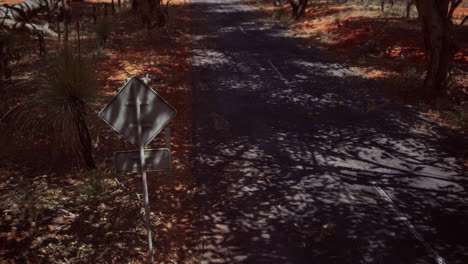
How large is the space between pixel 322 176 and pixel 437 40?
6954mm

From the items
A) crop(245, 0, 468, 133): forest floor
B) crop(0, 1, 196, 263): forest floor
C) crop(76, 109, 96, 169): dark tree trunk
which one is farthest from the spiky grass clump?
crop(245, 0, 468, 133): forest floor

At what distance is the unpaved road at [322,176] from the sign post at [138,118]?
175 centimetres

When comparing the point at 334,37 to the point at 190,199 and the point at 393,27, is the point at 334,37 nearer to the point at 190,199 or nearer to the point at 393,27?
the point at 393,27

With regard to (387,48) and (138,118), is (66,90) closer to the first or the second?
(138,118)

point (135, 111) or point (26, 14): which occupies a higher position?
point (26, 14)

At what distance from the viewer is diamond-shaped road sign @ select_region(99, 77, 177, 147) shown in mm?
4066

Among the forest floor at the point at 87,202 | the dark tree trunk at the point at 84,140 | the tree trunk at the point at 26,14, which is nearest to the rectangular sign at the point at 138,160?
the forest floor at the point at 87,202

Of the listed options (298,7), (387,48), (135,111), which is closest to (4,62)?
(135,111)

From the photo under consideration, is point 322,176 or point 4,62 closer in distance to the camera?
point 322,176

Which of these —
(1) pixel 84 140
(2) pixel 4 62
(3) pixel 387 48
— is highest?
(3) pixel 387 48

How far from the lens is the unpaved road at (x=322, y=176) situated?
5129mm

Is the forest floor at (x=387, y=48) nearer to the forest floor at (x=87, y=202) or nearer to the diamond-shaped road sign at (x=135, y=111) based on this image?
the forest floor at (x=87, y=202)

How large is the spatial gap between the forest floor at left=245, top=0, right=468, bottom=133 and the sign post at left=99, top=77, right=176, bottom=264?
27.5 feet

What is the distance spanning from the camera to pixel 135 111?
13.6 ft
